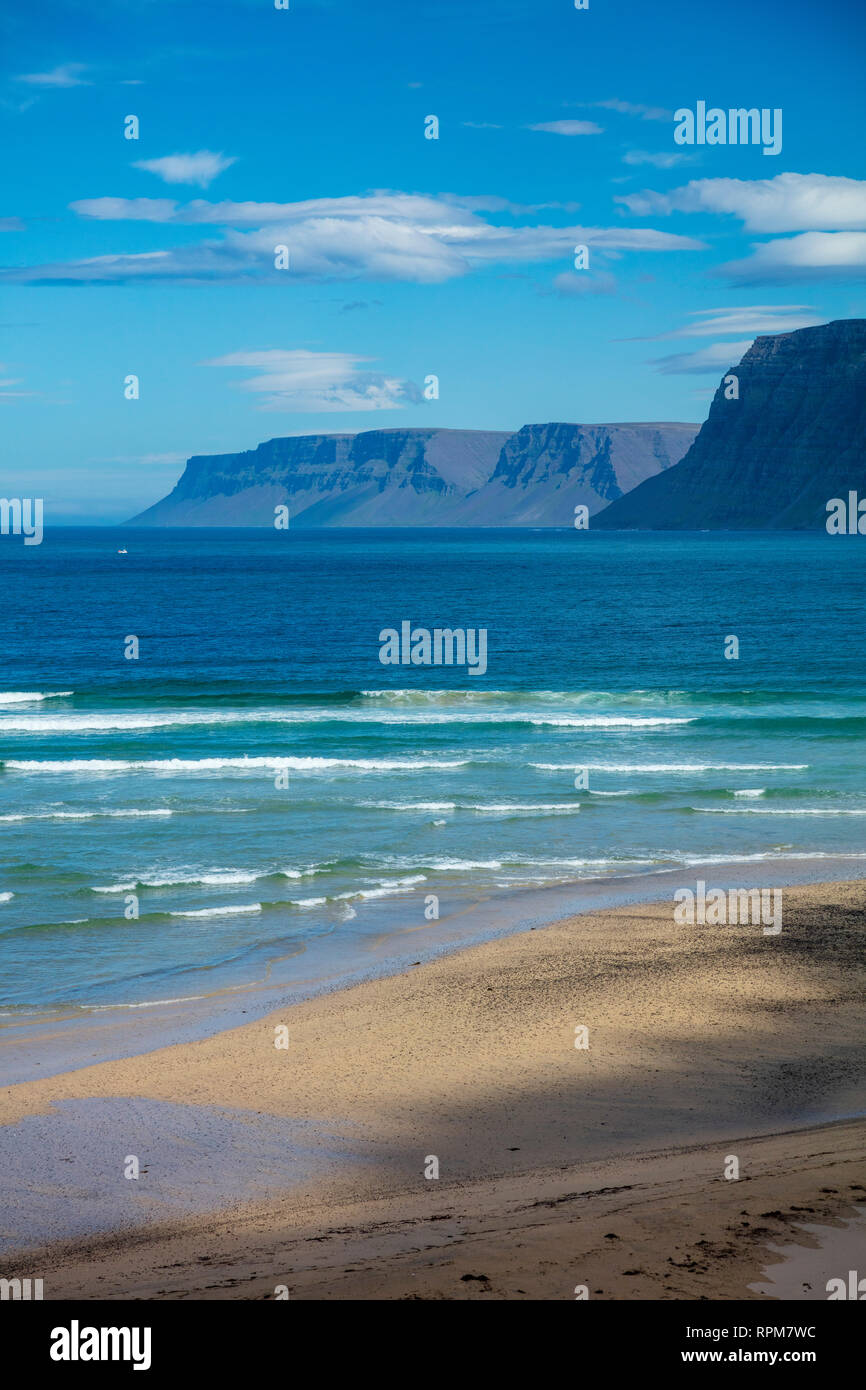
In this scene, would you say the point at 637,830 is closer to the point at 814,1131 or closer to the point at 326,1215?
the point at 814,1131

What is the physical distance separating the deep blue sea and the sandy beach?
290 cm

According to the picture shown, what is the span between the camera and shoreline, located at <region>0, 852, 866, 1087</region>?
40.8 feet

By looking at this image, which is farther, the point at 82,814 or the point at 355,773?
the point at 355,773

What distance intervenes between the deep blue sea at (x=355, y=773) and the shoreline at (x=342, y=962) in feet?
1.15

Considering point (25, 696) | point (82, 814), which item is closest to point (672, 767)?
point (82, 814)

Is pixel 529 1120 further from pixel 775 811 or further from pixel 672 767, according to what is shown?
pixel 672 767

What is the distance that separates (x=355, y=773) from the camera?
29.0 metres

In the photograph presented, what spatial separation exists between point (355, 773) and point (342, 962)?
1354cm

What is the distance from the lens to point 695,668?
47.9 m

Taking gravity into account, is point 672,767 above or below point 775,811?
above

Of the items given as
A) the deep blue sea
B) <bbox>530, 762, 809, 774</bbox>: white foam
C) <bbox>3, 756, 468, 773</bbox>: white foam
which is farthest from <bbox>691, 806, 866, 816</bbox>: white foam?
<bbox>3, 756, 468, 773</bbox>: white foam
